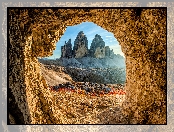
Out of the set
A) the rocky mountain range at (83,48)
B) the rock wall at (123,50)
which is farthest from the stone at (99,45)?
the rock wall at (123,50)

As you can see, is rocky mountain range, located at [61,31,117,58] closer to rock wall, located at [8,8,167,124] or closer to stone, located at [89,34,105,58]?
stone, located at [89,34,105,58]

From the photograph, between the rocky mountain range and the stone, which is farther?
the rocky mountain range

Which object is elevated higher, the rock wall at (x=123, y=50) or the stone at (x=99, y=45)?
the stone at (x=99, y=45)

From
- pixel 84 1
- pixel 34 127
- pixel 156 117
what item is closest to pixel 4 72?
pixel 34 127

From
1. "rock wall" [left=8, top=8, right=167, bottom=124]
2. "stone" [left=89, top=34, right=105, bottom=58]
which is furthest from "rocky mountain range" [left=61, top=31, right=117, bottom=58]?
"rock wall" [left=8, top=8, right=167, bottom=124]

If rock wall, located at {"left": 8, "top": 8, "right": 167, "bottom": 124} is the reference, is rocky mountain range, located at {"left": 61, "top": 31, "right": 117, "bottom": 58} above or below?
above

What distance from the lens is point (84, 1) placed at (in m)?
2.87

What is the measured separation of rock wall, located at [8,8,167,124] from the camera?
315 cm

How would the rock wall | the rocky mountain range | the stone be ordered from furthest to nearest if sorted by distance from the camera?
the rocky mountain range → the stone → the rock wall

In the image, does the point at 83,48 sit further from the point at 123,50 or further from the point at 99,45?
the point at 123,50

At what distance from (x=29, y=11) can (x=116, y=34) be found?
2.08m

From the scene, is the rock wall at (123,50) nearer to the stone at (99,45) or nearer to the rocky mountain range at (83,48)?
the stone at (99,45)

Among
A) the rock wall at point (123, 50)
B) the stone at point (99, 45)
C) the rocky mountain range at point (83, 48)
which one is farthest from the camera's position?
the rocky mountain range at point (83, 48)

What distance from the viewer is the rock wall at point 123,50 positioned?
3.15m
